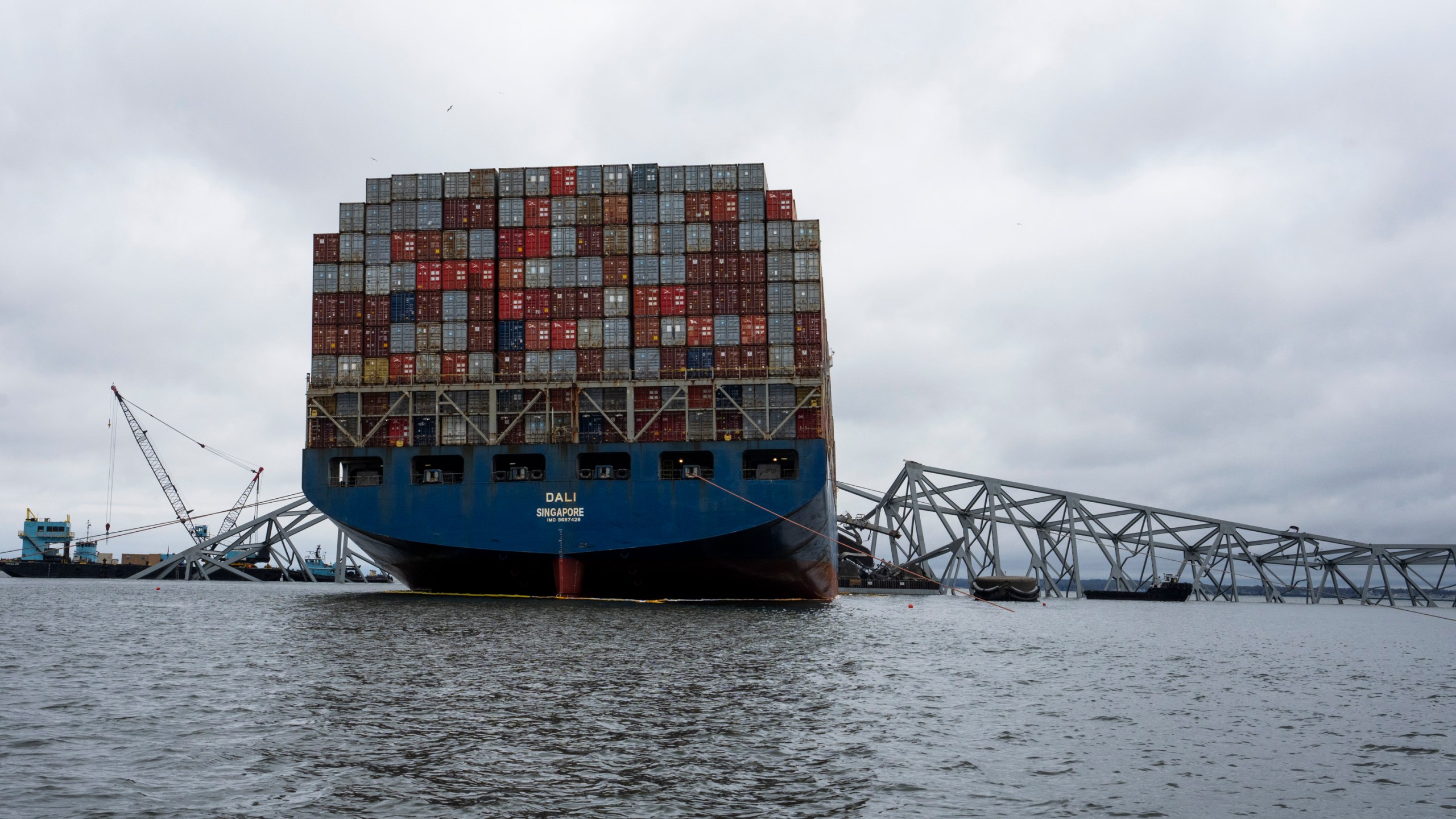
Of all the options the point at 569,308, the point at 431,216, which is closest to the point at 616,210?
the point at 569,308

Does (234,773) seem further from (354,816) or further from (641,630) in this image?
(641,630)

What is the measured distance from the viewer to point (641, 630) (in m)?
38.4

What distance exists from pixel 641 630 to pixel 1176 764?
23349 millimetres

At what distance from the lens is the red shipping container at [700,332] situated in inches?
2303

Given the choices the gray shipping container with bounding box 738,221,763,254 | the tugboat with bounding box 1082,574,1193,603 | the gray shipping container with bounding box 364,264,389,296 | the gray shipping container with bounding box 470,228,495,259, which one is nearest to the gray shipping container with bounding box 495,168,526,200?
the gray shipping container with bounding box 470,228,495,259

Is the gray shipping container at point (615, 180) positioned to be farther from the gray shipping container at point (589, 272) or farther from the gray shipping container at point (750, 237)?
the gray shipping container at point (750, 237)

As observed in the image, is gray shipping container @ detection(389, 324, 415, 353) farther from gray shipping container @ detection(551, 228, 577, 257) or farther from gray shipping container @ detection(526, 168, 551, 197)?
gray shipping container @ detection(526, 168, 551, 197)

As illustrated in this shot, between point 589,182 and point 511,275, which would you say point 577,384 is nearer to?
point 511,275

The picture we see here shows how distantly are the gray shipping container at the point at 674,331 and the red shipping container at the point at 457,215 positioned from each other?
44.5 ft

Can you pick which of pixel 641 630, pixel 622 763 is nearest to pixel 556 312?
pixel 641 630

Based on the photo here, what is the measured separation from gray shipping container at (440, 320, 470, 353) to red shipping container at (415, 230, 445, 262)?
4.38 metres

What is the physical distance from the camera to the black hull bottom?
5378 cm

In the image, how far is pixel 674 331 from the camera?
5881cm

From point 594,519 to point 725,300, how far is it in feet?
48.7
